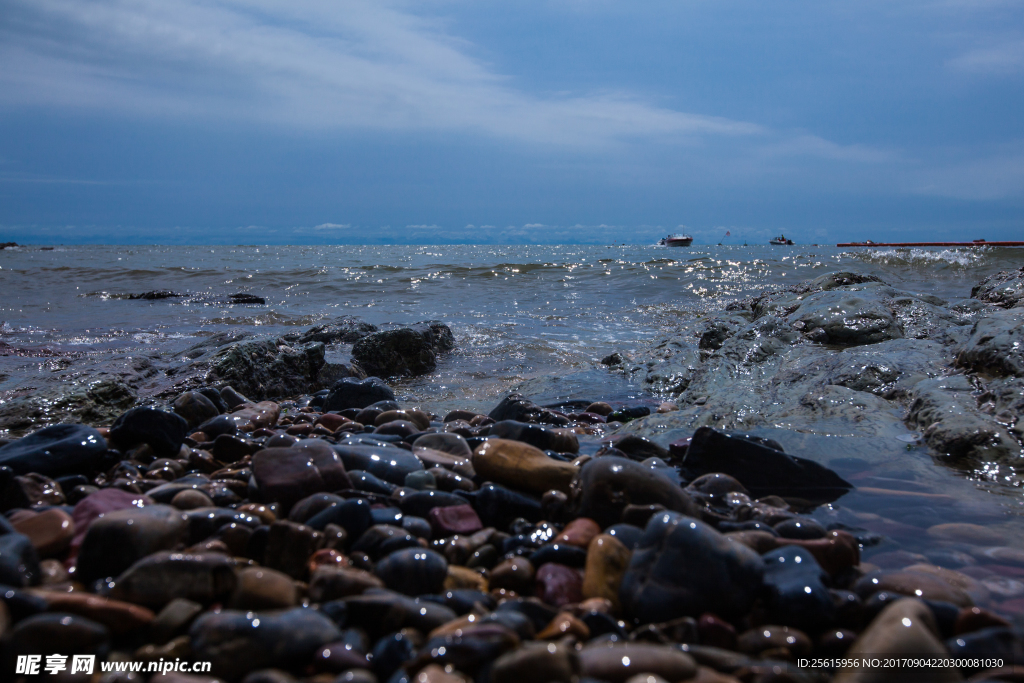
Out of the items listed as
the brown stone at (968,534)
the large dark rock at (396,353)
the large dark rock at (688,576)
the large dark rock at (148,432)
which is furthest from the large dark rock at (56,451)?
the large dark rock at (396,353)

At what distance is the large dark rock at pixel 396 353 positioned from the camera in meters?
6.82

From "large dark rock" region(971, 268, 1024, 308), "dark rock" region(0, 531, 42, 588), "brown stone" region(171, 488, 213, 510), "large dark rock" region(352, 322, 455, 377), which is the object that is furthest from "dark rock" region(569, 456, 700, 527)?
"large dark rock" region(971, 268, 1024, 308)

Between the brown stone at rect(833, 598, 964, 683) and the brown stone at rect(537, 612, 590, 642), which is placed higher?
the brown stone at rect(833, 598, 964, 683)

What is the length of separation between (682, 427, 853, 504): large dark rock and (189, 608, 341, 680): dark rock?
6.79 feet

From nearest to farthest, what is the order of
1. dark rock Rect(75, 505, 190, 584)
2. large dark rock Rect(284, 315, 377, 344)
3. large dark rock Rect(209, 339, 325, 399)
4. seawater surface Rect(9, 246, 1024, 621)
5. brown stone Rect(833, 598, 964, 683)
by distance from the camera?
brown stone Rect(833, 598, 964, 683) → dark rock Rect(75, 505, 190, 584) → seawater surface Rect(9, 246, 1024, 621) → large dark rock Rect(209, 339, 325, 399) → large dark rock Rect(284, 315, 377, 344)

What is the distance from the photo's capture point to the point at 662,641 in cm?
150

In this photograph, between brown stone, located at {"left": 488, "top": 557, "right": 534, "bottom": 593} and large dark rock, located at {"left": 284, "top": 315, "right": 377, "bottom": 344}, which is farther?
large dark rock, located at {"left": 284, "top": 315, "right": 377, "bottom": 344}

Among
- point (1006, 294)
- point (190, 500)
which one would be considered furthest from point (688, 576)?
point (1006, 294)

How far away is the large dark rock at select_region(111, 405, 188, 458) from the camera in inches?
116

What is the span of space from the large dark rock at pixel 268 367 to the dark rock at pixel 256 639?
433cm

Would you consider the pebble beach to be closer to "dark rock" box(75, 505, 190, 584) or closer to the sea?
"dark rock" box(75, 505, 190, 584)

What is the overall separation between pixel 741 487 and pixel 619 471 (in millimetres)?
832

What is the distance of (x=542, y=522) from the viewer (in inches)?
88.6

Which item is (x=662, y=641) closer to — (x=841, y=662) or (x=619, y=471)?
(x=841, y=662)
